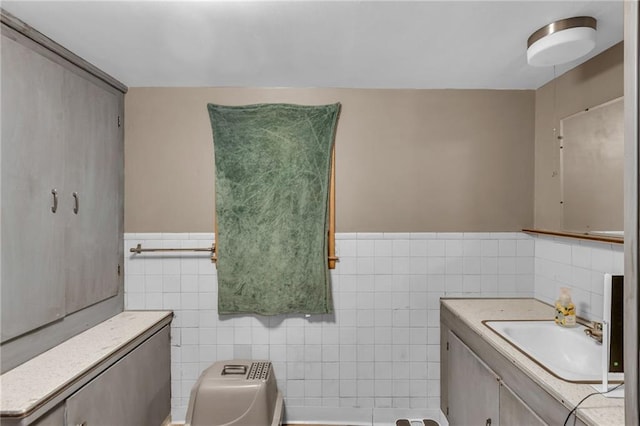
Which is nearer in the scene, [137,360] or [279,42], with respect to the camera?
[279,42]

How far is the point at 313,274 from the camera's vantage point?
2482 mm

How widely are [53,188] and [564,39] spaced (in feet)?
8.18

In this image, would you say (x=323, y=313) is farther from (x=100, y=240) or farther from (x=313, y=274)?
(x=100, y=240)

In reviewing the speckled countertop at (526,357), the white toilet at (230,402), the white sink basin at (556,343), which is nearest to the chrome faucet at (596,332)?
the white sink basin at (556,343)

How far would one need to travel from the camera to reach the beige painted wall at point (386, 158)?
253cm

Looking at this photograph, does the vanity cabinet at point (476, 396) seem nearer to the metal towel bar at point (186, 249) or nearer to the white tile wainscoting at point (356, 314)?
the white tile wainscoting at point (356, 314)

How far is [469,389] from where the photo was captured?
2008mm

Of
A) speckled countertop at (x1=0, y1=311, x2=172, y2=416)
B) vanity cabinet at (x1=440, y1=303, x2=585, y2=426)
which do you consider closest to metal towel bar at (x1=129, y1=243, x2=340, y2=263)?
speckled countertop at (x1=0, y1=311, x2=172, y2=416)

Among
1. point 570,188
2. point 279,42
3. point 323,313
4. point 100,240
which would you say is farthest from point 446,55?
point 100,240

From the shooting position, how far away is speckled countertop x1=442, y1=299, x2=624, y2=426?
3.75 feet

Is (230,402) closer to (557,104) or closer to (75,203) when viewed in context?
(75,203)

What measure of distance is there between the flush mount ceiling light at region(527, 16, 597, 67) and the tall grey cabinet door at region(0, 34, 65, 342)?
235 cm

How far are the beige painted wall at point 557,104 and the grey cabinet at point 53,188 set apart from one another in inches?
110

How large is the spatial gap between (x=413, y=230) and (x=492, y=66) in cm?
112
